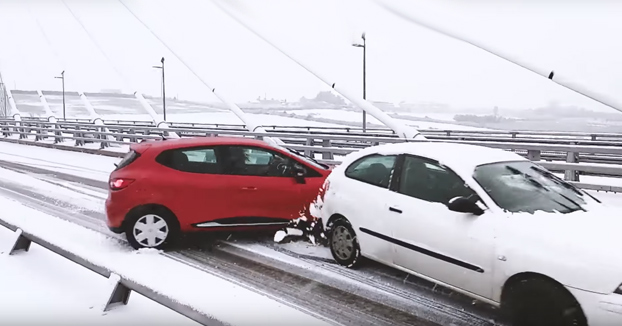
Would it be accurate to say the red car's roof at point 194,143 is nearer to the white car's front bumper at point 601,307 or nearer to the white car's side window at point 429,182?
the white car's side window at point 429,182

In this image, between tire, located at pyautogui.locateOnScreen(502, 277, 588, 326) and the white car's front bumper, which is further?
tire, located at pyautogui.locateOnScreen(502, 277, 588, 326)

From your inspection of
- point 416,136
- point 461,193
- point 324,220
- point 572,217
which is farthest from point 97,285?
point 416,136

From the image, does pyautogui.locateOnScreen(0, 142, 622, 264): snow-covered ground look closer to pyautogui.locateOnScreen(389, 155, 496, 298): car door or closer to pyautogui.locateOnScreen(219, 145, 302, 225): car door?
pyautogui.locateOnScreen(219, 145, 302, 225): car door

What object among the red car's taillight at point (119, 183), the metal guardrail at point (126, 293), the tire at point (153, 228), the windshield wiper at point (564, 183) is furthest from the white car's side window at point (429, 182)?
the red car's taillight at point (119, 183)

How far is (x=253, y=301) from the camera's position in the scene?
15.3ft

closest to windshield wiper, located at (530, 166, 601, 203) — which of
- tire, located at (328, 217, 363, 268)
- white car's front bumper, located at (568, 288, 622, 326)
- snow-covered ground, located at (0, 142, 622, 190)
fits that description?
white car's front bumper, located at (568, 288, 622, 326)

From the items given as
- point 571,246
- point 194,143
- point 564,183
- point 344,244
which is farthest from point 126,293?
point 564,183

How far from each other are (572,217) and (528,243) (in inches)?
24.0

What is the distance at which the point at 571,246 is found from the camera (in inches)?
147

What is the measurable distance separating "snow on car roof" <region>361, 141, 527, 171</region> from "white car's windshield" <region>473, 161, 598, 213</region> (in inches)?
3.7

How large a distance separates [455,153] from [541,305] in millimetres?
1796

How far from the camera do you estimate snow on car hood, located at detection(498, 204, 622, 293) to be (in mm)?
3572

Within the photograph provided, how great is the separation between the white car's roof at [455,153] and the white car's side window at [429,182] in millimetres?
90

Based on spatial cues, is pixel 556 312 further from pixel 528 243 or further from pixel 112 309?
pixel 112 309
